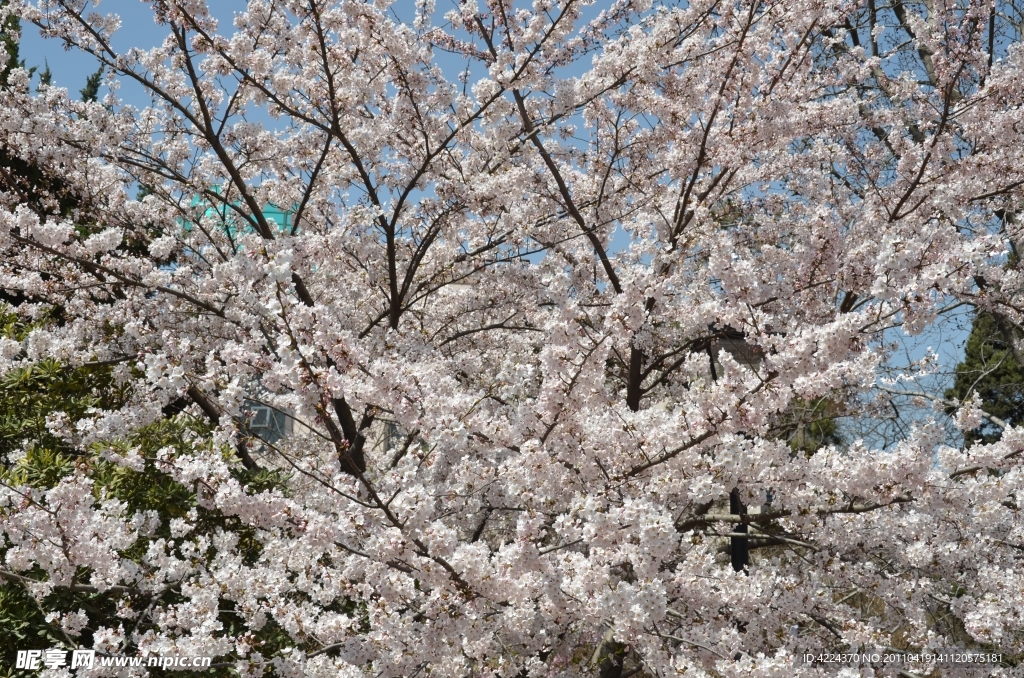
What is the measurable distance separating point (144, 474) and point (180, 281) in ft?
6.50

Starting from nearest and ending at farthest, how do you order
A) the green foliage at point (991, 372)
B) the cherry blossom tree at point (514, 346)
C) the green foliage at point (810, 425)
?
the cherry blossom tree at point (514, 346) → the green foliage at point (810, 425) → the green foliage at point (991, 372)

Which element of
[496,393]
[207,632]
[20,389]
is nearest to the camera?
[207,632]

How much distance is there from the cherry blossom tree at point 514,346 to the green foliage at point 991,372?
79.7 inches

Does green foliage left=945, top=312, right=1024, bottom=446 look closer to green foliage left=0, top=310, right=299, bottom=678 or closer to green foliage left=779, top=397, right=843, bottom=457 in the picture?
green foliage left=779, top=397, right=843, bottom=457

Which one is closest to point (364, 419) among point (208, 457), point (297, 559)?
point (297, 559)

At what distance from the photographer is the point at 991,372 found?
11367 mm

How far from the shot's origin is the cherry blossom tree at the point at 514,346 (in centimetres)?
373

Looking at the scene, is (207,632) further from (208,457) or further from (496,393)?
(496,393)

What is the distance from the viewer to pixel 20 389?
569 cm

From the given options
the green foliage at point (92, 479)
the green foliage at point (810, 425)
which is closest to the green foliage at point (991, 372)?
the green foliage at point (810, 425)

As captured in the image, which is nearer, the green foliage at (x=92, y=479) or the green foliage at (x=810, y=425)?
the green foliage at (x=92, y=479)

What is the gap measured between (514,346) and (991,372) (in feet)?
25.4

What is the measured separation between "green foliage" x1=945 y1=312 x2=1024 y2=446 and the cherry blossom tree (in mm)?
2024

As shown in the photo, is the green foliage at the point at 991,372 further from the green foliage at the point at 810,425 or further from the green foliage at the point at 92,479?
the green foliage at the point at 92,479
